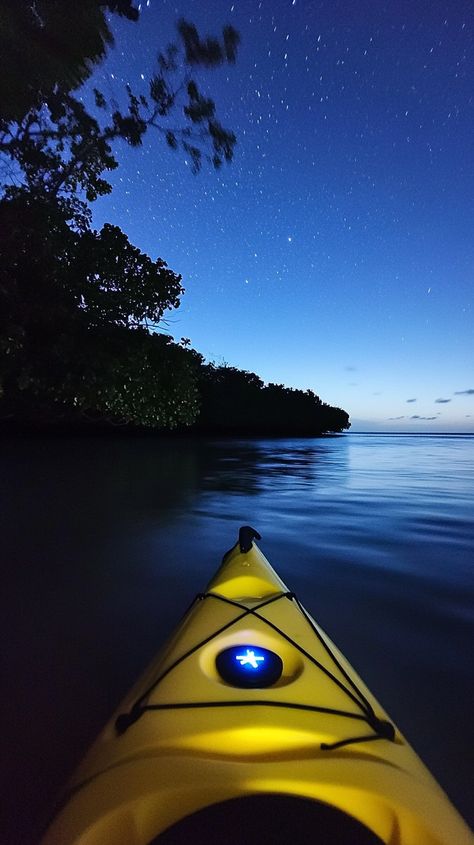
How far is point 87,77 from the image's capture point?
1151 cm

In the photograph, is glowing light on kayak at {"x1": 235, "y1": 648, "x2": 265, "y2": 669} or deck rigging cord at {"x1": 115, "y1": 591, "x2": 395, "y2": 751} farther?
glowing light on kayak at {"x1": 235, "y1": 648, "x2": 265, "y2": 669}

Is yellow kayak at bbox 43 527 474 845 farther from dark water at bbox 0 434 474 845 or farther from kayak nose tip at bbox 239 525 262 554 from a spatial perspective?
kayak nose tip at bbox 239 525 262 554

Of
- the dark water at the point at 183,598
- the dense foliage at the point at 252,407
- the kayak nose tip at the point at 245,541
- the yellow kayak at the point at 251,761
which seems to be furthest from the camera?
the dense foliage at the point at 252,407

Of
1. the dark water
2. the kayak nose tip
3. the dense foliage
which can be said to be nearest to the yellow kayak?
the dark water

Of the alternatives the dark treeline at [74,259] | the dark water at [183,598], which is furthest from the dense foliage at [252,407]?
the dark water at [183,598]

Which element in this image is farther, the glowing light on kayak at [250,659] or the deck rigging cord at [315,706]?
the glowing light on kayak at [250,659]

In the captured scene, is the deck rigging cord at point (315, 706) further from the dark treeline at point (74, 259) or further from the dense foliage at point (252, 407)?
the dense foliage at point (252, 407)

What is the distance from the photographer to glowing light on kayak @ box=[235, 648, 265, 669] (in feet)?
5.82

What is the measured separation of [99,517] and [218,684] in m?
6.90

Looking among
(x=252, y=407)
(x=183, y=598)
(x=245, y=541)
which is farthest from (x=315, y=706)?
(x=252, y=407)

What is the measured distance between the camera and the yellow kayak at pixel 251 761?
115cm

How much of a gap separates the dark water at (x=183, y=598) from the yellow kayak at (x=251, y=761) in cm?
69

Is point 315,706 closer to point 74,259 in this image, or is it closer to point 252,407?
point 74,259

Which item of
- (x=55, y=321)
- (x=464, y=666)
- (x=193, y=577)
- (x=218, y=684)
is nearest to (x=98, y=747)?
(x=218, y=684)
